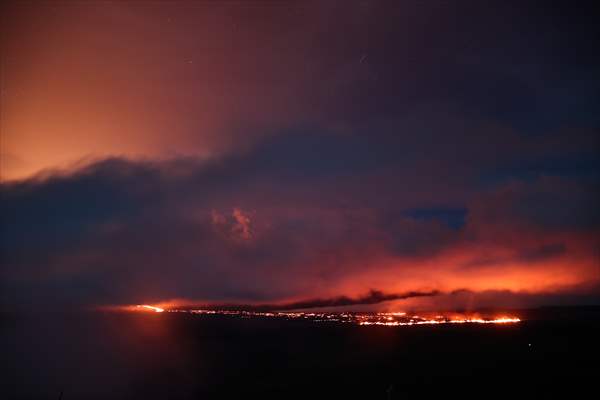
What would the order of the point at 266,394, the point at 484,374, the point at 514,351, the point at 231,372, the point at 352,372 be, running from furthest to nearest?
the point at 514,351, the point at 231,372, the point at 352,372, the point at 484,374, the point at 266,394

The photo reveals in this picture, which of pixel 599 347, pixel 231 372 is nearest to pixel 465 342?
pixel 599 347

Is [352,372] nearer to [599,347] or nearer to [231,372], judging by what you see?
[231,372]

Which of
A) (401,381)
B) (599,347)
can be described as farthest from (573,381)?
(599,347)

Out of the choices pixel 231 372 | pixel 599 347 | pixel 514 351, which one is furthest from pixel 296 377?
pixel 599 347

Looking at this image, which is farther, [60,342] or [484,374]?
[60,342]

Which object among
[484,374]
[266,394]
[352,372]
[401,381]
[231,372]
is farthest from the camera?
[231,372]

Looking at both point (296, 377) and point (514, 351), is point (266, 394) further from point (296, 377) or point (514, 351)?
→ point (514, 351)

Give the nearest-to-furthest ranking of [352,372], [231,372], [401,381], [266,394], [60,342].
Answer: [266,394], [401,381], [352,372], [231,372], [60,342]

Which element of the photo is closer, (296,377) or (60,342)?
(296,377)

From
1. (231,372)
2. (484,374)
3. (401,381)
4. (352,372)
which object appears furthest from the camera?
(231,372)
